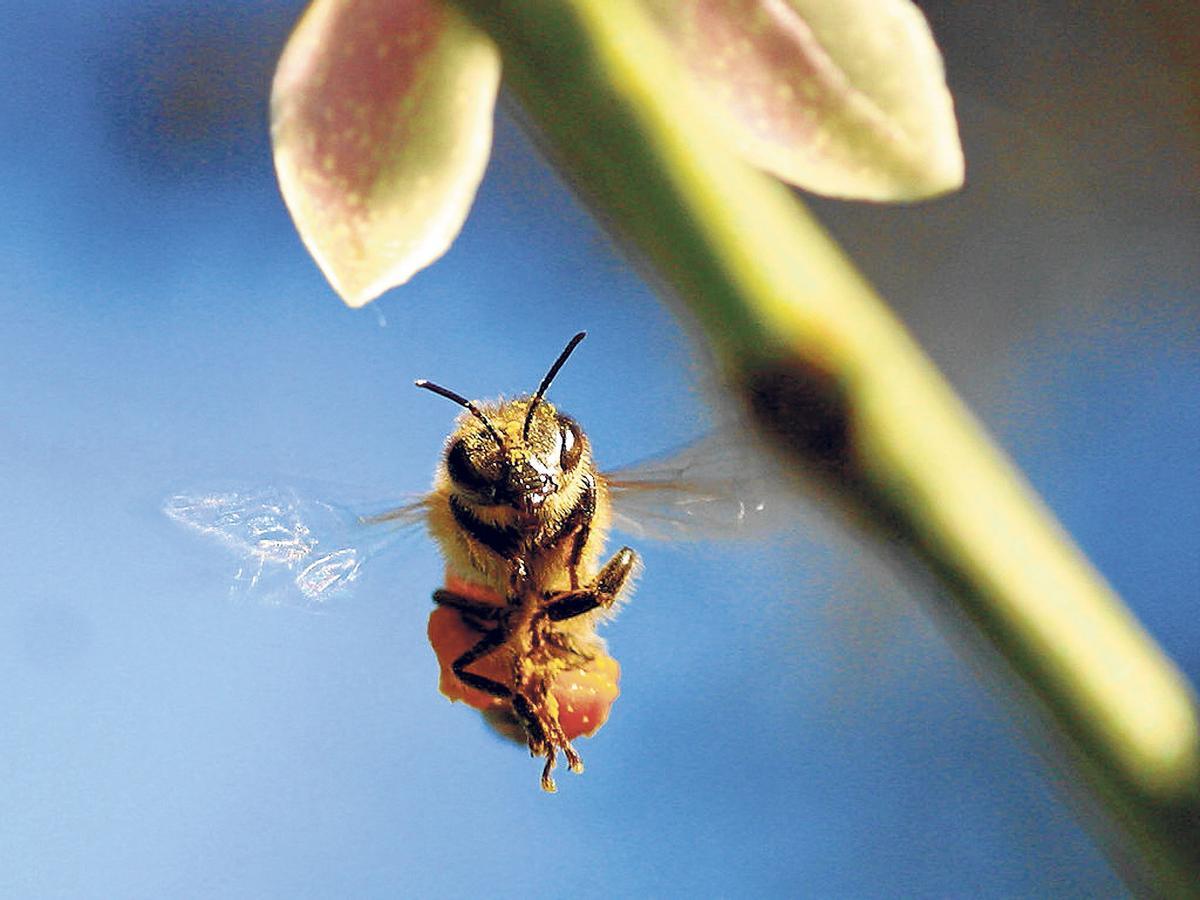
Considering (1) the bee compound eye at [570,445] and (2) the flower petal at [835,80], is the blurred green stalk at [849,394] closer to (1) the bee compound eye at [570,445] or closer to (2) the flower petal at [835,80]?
(2) the flower petal at [835,80]

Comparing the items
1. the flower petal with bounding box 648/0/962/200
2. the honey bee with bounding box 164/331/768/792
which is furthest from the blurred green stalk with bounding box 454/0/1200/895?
the honey bee with bounding box 164/331/768/792

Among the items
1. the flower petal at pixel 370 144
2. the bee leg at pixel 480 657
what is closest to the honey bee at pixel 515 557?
the bee leg at pixel 480 657

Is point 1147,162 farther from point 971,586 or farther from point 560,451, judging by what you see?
point 971,586

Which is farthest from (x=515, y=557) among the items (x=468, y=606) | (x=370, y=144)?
(x=370, y=144)

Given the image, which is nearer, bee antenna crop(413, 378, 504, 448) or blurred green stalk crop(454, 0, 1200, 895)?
blurred green stalk crop(454, 0, 1200, 895)

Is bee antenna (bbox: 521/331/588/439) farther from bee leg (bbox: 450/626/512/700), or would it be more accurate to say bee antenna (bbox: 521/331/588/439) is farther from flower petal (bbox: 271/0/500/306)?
flower petal (bbox: 271/0/500/306)

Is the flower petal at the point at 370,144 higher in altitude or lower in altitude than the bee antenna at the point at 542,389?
higher

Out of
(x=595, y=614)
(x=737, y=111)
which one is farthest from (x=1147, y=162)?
(x=737, y=111)
